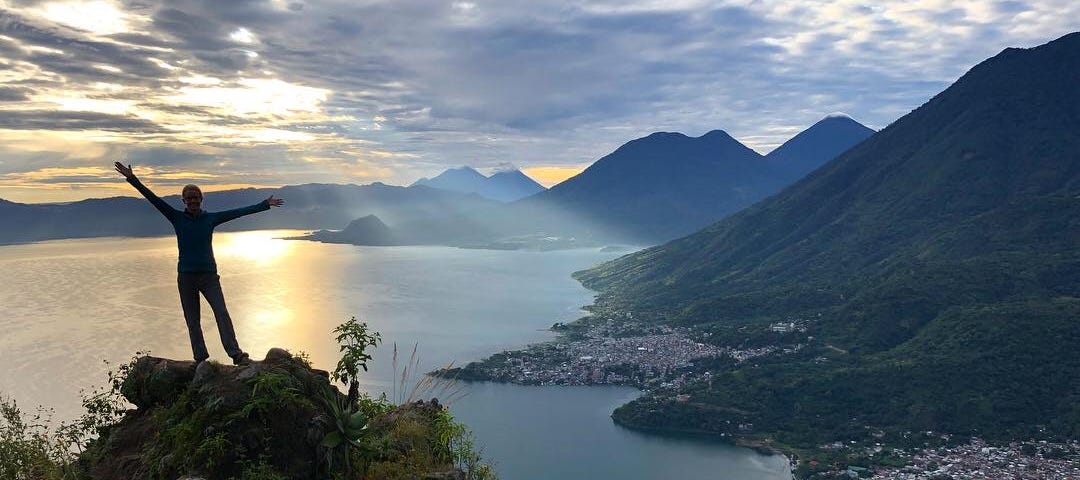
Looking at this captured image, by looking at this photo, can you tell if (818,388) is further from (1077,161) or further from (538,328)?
(1077,161)

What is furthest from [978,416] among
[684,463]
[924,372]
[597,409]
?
[597,409]

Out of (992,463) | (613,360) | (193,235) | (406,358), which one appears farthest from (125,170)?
(613,360)

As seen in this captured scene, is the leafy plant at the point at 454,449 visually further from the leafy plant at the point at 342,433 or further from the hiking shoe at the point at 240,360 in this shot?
the hiking shoe at the point at 240,360

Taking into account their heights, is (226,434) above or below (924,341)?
above

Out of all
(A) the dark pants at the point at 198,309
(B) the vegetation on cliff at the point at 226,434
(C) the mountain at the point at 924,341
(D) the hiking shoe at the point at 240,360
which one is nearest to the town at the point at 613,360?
(C) the mountain at the point at 924,341

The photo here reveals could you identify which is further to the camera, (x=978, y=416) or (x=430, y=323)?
(x=430, y=323)

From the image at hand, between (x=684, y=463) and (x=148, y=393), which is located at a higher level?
(x=148, y=393)

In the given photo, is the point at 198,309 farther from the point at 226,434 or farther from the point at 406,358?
the point at 406,358

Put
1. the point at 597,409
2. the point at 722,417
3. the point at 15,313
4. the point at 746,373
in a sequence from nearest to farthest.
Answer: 1. the point at 722,417
2. the point at 597,409
3. the point at 746,373
4. the point at 15,313

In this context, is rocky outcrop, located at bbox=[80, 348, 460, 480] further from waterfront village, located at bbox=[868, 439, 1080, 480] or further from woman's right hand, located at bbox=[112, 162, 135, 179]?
waterfront village, located at bbox=[868, 439, 1080, 480]
